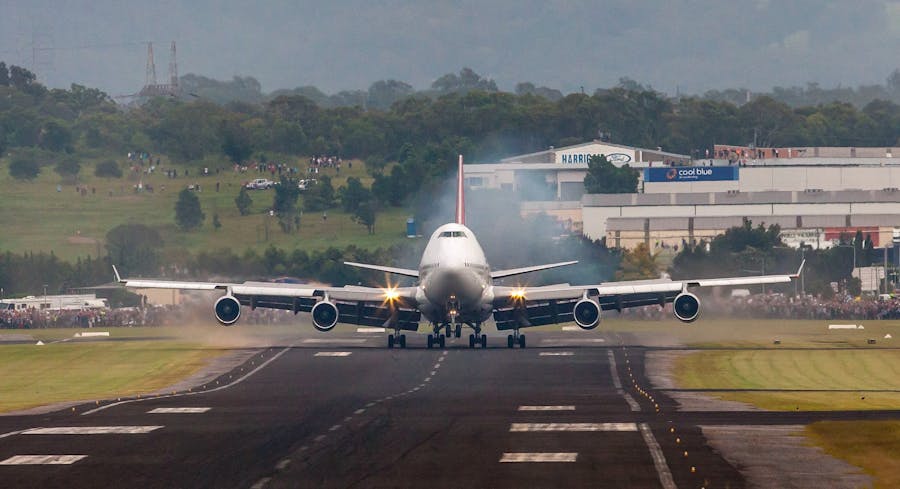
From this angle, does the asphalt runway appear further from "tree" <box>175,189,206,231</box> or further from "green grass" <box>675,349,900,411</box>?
"tree" <box>175,189,206,231</box>

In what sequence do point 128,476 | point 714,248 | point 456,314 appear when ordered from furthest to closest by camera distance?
1. point 714,248
2. point 456,314
3. point 128,476

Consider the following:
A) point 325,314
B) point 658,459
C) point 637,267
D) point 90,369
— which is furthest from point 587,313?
point 637,267

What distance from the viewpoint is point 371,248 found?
181m

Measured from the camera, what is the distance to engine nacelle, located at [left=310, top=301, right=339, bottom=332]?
8269 cm

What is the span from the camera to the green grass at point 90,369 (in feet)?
229

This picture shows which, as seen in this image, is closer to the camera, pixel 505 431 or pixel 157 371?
pixel 505 431

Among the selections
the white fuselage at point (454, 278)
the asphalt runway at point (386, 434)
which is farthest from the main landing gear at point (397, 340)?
the asphalt runway at point (386, 434)

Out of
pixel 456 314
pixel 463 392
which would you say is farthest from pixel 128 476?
pixel 456 314

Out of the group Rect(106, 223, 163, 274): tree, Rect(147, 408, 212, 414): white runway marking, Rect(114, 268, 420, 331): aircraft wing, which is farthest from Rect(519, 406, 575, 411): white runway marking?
Rect(106, 223, 163, 274): tree

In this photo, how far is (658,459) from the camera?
3959cm

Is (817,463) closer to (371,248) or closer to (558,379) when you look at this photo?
(558,379)

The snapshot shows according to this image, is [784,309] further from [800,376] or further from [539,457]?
[539,457]

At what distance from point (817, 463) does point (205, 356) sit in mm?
54476

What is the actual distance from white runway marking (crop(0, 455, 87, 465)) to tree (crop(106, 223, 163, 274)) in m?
106
